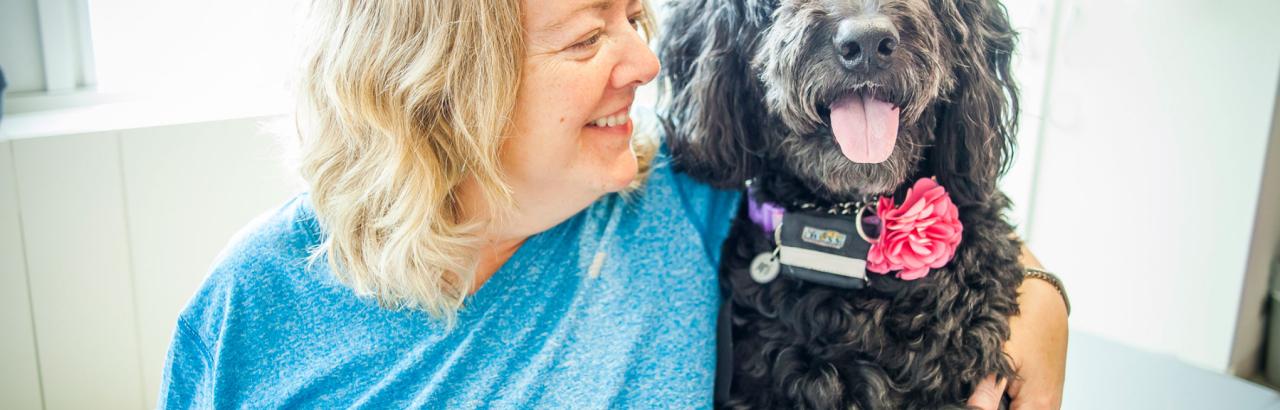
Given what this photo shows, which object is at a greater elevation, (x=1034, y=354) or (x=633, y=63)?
(x=633, y=63)

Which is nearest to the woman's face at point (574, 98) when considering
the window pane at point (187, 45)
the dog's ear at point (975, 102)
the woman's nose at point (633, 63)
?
the woman's nose at point (633, 63)

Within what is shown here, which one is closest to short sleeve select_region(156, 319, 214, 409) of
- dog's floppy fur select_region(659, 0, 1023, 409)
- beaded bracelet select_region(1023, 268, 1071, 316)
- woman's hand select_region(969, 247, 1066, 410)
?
dog's floppy fur select_region(659, 0, 1023, 409)

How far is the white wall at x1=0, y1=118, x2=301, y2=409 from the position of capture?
1.33 meters

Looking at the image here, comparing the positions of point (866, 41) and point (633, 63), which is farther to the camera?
point (633, 63)

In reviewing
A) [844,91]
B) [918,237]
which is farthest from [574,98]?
[918,237]

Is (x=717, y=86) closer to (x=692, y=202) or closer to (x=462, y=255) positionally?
(x=692, y=202)

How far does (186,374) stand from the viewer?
108 cm

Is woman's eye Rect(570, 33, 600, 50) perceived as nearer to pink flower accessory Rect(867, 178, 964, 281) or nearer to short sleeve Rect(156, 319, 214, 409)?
pink flower accessory Rect(867, 178, 964, 281)

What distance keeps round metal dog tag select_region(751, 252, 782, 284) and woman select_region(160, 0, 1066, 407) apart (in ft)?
0.25

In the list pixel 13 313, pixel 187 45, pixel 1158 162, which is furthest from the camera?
pixel 1158 162

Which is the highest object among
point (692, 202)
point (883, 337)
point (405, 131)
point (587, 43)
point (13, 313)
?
point (587, 43)

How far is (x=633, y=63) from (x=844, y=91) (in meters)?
0.25

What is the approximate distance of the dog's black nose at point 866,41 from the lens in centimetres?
86

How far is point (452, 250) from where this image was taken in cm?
104
